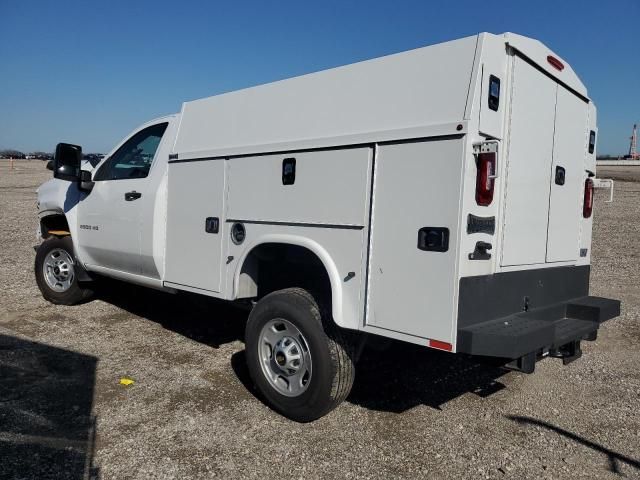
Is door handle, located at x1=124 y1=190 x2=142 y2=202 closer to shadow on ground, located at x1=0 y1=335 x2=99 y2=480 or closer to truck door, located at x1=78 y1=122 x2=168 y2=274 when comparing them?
truck door, located at x1=78 y1=122 x2=168 y2=274

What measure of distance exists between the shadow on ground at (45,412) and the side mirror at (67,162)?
→ 5.63 ft

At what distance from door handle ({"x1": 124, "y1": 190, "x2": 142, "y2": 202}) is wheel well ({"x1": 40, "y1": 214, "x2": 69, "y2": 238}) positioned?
1.82 metres

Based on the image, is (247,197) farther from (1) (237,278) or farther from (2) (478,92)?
(2) (478,92)

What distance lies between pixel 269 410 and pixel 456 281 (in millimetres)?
1834

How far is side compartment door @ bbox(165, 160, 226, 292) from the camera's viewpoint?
14.4 feet

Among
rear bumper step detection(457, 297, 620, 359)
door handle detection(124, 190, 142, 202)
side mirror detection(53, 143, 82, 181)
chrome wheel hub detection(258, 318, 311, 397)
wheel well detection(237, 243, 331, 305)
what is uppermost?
side mirror detection(53, 143, 82, 181)

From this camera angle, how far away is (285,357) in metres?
3.79

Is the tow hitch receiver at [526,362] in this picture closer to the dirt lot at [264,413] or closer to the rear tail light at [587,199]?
the dirt lot at [264,413]

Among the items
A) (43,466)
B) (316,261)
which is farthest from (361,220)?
(43,466)

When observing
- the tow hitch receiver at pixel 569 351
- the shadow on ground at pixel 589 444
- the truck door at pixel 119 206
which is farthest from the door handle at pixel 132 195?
the tow hitch receiver at pixel 569 351

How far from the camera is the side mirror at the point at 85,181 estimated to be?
229 inches

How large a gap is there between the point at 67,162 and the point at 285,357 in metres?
3.45

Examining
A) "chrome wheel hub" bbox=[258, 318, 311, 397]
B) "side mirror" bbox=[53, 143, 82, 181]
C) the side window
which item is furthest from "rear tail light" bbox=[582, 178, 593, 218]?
"side mirror" bbox=[53, 143, 82, 181]

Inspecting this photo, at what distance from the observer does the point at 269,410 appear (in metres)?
4.00
